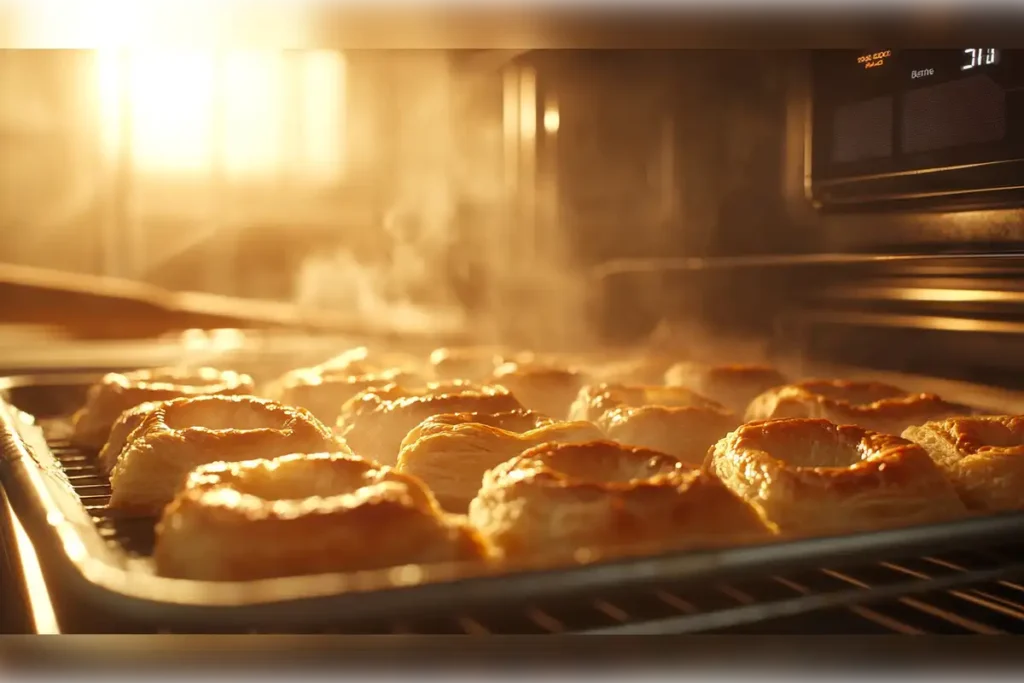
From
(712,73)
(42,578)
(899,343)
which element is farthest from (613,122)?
(42,578)

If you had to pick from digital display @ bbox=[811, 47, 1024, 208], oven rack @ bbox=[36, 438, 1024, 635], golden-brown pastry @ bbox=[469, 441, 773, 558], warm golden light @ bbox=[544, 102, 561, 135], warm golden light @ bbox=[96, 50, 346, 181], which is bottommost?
oven rack @ bbox=[36, 438, 1024, 635]

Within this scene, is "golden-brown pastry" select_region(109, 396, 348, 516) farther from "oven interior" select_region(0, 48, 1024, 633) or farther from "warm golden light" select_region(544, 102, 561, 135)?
"warm golden light" select_region(544, 102, 561, 135)

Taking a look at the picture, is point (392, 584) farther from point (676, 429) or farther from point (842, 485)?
point (676, 429)

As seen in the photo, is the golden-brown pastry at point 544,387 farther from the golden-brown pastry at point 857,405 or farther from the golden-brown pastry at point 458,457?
the golden-brown pastry at point 458,457

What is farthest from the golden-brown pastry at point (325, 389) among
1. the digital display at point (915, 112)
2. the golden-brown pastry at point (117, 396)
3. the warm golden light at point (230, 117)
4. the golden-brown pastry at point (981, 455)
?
the golden-brown pastry at point (981, 455)

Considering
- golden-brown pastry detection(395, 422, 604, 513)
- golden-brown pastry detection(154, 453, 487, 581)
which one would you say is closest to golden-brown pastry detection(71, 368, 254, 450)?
golden-brown pastry detection(395, 422, 604, 513)

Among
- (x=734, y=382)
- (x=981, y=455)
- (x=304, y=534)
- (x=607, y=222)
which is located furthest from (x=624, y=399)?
(x=304, y=534)
